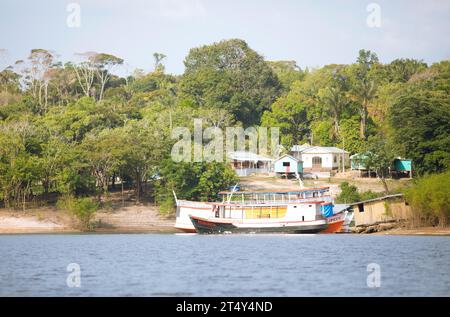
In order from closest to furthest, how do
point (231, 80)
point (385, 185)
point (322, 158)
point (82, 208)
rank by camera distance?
point (82, 208) < point (385, 185) < point (322, 158) < point (231, 80)

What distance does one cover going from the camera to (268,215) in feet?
209

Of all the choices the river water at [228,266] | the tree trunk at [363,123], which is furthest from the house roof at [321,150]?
the river water at [228,266]

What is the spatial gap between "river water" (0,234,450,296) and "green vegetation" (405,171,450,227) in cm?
315

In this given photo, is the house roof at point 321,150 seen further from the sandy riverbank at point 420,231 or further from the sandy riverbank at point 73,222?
the sandy riverbank at point 420,231

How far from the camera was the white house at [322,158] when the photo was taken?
9125 centimetres

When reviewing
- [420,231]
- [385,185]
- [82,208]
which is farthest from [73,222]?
[385,185]

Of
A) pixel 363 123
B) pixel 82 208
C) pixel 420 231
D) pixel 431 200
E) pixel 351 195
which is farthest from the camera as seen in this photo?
pixel 363 123

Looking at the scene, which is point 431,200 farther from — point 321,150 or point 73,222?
point 321,150

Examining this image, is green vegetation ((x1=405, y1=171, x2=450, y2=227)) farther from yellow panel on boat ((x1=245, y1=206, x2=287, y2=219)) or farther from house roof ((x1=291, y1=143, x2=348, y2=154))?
house roof ((x1=291, y1=143, x2=348, y2=154))

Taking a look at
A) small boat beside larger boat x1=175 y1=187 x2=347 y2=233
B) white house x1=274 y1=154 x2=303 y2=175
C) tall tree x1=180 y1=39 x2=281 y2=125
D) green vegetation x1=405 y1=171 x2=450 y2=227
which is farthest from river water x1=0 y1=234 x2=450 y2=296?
tall tree x1=180 y1=39 x2=281 y2=125

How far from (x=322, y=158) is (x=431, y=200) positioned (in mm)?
32473

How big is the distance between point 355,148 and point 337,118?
545cm

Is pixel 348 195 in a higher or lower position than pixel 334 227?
higher

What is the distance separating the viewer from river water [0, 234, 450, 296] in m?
34.3
